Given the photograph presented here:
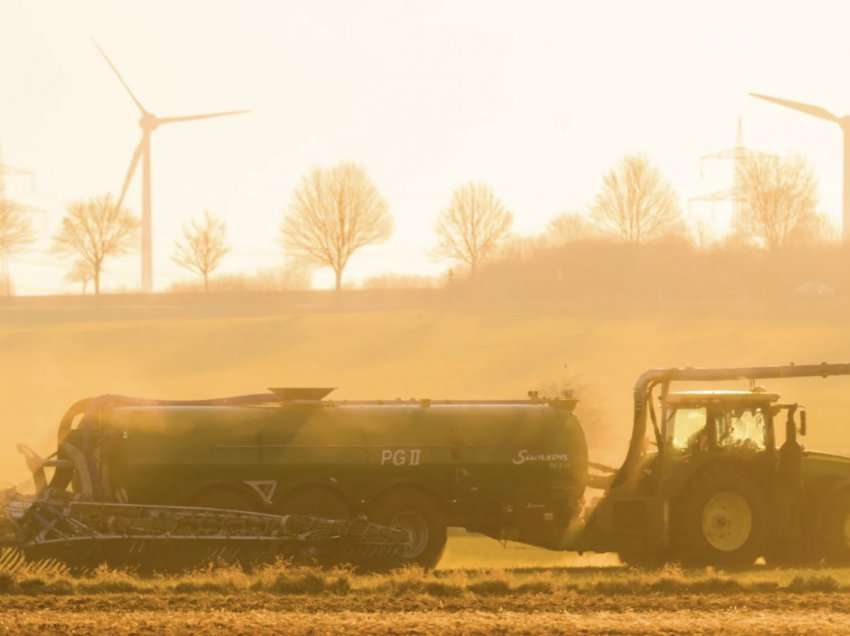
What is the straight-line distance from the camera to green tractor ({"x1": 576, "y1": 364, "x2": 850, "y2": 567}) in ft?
87.7

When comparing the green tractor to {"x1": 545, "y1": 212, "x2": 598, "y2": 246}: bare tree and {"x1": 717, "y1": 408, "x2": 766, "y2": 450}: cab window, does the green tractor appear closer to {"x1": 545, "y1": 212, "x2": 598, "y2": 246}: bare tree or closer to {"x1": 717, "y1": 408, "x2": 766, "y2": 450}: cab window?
{"x1": 717, "y1": 408, "x2": 766, "y2": 450}: cab window

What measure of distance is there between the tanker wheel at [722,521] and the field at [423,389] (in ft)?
2.71

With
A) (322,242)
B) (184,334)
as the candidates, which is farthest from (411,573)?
(322,242)

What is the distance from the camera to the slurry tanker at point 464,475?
2652 centimetres

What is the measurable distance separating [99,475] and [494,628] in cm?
1052

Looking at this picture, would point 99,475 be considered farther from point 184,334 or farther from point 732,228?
point 732,228

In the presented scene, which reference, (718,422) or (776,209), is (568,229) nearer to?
(776,209)

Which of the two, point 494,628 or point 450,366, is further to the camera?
point 450,366

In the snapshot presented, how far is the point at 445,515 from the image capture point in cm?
2697

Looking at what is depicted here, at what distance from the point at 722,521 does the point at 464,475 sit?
4174mm

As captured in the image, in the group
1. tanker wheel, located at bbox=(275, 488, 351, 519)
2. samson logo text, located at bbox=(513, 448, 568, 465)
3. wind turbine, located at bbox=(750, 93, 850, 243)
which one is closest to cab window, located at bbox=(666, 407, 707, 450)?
samson logo text, located at bbox=(513, 448, 568, 465)

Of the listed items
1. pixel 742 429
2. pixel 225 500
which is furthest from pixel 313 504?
pixel 742 429

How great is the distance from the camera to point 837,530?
27.2 meters

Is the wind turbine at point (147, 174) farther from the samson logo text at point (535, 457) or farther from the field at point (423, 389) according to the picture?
the samson logo text at point (535, 457)
